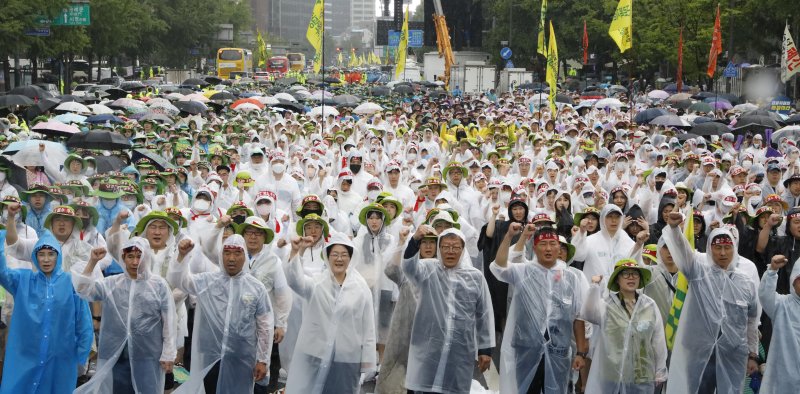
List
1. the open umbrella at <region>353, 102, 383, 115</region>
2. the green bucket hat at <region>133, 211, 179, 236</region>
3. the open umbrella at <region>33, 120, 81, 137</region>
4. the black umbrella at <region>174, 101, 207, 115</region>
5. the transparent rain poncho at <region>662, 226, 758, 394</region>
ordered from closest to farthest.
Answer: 1. the transparent rain poncho at <region>662, 226, 758, 394</region>
2. the green bucket hat at <region>133, 211, 179, 236</region>
3. the open umbrella at <region>33, 120, 81, 137</region>
4. the black umbrella at <region>174, 101, 207, 115</region>
5. the open umbrella at <region>353, 102, 383, 115</region>

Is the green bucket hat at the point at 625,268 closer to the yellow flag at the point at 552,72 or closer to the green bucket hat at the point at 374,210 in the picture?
the green bucket hat at the point at 374,210

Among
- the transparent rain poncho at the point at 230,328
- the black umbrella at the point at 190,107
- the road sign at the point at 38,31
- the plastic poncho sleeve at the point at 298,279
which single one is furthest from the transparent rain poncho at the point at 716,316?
the road sign at the point at 38,31

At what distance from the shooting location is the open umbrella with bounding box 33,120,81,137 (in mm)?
18797

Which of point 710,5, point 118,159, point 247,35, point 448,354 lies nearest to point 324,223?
point 448,354

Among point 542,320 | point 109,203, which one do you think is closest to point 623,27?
point 109,203

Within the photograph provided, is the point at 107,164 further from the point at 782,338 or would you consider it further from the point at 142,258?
the point at 782,338

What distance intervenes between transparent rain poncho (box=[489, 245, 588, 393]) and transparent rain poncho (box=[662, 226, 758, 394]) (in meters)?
0.67

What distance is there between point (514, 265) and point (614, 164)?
8273mm

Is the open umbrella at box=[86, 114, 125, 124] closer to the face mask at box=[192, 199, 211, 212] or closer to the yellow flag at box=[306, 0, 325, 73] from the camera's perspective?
the yellow flag at box=[306, 0, 325, 73]

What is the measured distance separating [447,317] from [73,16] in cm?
3479

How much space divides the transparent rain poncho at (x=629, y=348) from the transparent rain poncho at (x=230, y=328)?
2.05 m

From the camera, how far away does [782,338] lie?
23.6 feet

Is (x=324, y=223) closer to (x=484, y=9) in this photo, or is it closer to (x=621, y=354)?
(x=621, y=354)

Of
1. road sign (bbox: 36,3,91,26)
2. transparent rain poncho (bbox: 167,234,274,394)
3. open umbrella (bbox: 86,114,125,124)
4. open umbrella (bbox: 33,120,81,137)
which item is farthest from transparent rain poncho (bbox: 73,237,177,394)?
road sign (bbox: 36,3,91,26)
